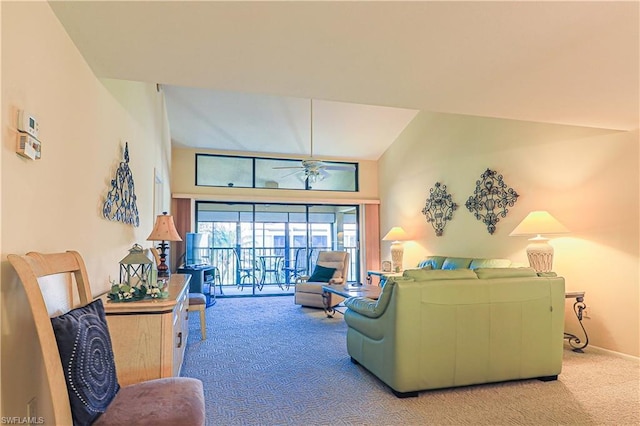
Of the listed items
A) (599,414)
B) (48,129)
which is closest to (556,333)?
(599,414)

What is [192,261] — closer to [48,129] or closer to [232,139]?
[232,139]

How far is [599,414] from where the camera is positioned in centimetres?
261

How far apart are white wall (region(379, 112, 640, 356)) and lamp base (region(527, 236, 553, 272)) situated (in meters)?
0.41

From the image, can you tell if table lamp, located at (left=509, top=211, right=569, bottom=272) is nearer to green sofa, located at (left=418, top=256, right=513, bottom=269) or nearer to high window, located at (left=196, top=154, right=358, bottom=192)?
green sofa, located at (left=418, top=256, right=513, bottom=269)

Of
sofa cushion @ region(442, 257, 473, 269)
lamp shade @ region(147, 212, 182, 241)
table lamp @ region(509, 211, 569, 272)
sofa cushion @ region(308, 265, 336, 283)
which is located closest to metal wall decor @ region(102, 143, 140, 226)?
lamp shade @ region(147, 212, 182, 241)

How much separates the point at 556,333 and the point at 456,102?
2053mm

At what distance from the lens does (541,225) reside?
4.22 meters

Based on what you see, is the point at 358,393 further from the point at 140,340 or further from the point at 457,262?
the point at 457,262

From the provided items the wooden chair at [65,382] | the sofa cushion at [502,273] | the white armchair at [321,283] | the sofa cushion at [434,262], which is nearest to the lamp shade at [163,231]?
the wooden chair at [65,382]

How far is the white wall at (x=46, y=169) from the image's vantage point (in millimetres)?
1522

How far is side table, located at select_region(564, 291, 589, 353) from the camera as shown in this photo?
159 inches

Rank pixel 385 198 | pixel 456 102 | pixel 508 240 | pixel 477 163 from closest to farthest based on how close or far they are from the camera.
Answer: pixel 456 102
pixel 508 240
pixel 477 163
pixel 385 198

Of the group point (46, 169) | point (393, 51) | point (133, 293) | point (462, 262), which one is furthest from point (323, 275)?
point (46, 169)

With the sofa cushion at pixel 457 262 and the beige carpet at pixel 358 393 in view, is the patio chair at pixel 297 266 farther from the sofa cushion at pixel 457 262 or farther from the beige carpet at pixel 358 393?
the beige carpet at pixel 358 393
